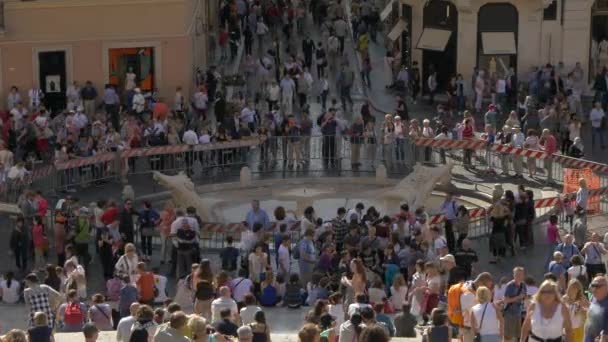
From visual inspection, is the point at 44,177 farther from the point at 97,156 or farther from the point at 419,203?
the point at 419,203

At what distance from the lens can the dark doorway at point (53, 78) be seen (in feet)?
146

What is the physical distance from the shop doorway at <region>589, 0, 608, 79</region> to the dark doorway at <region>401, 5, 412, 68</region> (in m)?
5.87

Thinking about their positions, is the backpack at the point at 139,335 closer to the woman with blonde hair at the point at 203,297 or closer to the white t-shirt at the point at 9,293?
the woman with blonde hair at the point at 203,297

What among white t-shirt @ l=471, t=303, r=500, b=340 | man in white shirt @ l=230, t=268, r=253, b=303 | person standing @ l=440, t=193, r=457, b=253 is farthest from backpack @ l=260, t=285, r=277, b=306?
white t-shirt @ l=471, t=303, r=500, b=340

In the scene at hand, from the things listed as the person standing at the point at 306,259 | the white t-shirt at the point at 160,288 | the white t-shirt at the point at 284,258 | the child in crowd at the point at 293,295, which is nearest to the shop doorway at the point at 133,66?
the person standing at the point at 306,259

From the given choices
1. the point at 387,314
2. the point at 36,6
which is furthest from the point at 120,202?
the point at 387,314

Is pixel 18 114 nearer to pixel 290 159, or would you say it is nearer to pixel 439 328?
pixel 290 159

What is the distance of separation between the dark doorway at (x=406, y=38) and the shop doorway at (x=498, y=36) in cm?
292

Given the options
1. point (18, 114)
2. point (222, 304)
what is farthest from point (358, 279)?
point (18, 114)

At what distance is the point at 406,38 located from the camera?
51.3 meters

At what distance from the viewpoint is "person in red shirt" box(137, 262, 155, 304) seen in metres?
26.1

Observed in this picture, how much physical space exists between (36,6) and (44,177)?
28.5 feet

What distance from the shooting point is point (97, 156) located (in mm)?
38094

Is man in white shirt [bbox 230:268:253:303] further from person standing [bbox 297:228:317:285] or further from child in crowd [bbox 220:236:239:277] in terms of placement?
child in crowd [bbox 220:236:239:277]
